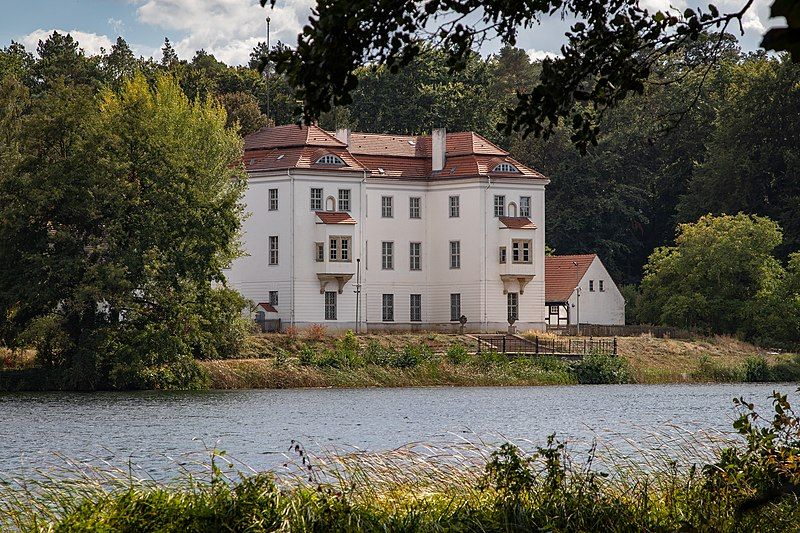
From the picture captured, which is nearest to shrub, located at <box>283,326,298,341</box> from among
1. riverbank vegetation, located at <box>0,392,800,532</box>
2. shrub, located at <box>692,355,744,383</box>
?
shrub, located at <box>692,355,744,383</box>

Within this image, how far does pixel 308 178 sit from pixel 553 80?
194 ft

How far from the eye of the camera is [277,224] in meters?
70.0

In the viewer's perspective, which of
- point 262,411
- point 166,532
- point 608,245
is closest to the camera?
point 166,532

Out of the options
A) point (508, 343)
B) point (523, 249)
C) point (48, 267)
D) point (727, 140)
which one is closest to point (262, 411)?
point (48, 267)

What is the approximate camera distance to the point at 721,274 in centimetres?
7294

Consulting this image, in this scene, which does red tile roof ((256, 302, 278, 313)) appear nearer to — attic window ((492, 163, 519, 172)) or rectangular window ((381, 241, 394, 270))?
rectangular window ((381, 241, 394, 270))

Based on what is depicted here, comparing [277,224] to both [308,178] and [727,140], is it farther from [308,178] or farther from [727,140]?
[727,140]

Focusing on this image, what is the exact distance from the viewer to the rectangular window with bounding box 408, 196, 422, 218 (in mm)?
74062

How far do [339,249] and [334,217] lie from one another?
1.51 metres

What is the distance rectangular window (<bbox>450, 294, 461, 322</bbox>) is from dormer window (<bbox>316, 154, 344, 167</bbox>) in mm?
8751

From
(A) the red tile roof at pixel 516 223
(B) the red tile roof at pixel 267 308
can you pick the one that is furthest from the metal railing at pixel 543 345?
(B) the red tile roof at pixel 267 308

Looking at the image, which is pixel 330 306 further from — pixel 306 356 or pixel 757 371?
pixel 757 371

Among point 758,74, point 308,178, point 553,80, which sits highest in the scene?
point 758,74

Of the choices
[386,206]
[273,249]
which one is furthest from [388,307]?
[273,249]
